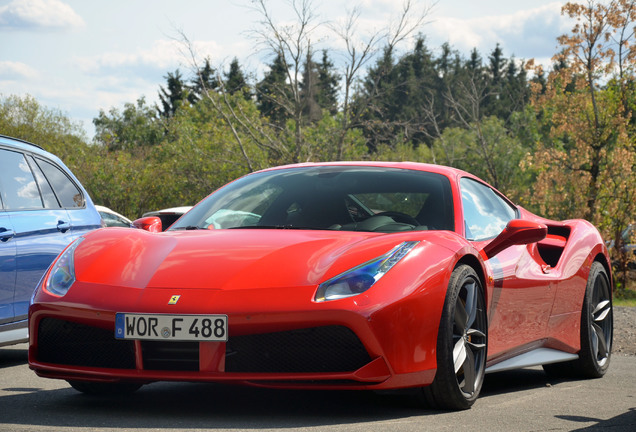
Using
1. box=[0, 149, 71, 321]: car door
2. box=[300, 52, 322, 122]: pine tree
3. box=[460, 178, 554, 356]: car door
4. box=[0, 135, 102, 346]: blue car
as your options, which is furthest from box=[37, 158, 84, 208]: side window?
box=[300, 52, 322, 122]: pine tree

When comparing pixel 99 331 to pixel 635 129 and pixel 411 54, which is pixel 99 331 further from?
pixel 411 54

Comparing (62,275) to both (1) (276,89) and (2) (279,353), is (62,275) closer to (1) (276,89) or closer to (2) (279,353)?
(2) (279,353)

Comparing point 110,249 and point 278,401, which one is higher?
point 110,249

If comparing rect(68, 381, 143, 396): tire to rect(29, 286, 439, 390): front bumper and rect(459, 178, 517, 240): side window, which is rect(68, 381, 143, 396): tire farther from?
rect(459, 178, 517, 240): side window

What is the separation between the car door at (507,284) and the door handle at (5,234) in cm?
309

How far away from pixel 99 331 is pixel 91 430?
513mm

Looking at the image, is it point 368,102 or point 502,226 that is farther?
point 368,102

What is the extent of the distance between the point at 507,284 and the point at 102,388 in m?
2.26

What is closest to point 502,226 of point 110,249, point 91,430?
point 110,249

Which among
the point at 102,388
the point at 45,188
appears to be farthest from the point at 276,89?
the point at 102,388

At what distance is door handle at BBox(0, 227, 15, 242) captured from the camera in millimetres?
6387

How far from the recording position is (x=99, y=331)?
416 centimetres

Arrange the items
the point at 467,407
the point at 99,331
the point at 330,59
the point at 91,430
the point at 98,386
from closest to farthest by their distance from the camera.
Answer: the point at 91,430, the point at 99,331, the point at 467,407, the point at 98,386, the point at 330,59

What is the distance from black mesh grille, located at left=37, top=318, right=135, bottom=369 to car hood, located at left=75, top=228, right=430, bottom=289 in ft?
0.75
